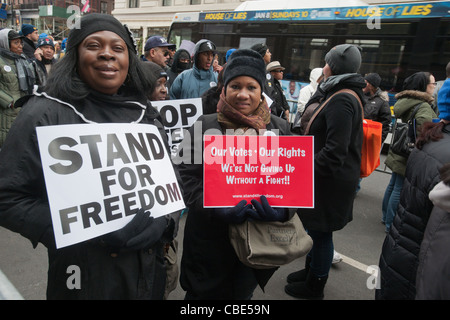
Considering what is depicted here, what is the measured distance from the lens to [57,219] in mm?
1207

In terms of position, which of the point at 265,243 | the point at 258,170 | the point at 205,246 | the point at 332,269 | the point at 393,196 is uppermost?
the point at 258,170

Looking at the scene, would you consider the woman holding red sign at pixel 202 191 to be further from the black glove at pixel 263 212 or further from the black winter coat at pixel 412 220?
the black winter coat at pixel 412 220

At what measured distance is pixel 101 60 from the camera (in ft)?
4.67

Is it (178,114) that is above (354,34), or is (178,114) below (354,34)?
below

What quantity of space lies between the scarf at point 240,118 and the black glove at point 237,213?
45cm

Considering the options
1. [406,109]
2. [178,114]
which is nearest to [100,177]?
[178,114]

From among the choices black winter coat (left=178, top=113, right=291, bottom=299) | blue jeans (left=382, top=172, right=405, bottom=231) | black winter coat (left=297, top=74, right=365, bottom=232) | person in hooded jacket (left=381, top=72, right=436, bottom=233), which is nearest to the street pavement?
blue jeans (left=382, top=172, right=405, bottom=231)

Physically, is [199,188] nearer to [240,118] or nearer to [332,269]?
[240,118]

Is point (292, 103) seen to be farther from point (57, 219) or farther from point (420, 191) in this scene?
point (57, 219)

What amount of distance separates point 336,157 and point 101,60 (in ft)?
5.70

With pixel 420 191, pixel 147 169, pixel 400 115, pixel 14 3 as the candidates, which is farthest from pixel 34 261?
pixel 14 3

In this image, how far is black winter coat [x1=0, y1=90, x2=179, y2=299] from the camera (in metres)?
1.25

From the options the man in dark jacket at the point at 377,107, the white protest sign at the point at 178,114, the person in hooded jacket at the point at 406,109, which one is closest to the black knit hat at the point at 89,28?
the white protest sign at the point at 178,114

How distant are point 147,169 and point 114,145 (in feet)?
0.61
